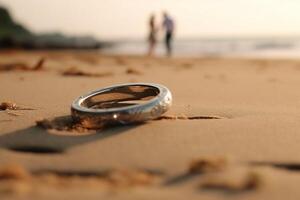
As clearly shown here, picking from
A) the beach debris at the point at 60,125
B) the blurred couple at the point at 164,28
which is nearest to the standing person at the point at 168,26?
the blurred couple at the point at 164,28

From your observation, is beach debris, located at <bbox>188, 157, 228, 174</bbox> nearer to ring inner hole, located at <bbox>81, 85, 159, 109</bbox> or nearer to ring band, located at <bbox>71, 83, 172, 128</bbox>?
ring band, located at <bbox>71, 83, 172, 128</bbox>

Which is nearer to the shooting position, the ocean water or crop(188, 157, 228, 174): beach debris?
crop(188, 157, 228, 174): beach debris

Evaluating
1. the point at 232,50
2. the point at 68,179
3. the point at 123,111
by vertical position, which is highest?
the point at 123,111

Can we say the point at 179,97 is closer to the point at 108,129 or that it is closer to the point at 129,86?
the point at 129,86

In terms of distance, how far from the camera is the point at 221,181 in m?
1.56

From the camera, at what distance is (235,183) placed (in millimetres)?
1547

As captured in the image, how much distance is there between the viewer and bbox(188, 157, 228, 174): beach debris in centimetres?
167

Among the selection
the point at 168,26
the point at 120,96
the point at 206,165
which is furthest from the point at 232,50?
the point at 206,165

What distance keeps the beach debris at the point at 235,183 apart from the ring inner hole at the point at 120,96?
1366 mm

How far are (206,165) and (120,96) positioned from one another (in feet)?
4.64

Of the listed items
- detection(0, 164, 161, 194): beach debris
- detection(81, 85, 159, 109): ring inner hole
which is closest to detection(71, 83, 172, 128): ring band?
detection(81, 85, 159, 109): ring inner hole

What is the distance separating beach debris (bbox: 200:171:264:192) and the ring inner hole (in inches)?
53.8

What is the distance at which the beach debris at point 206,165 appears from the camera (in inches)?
65.9

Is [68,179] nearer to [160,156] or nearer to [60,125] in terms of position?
[160,156]
